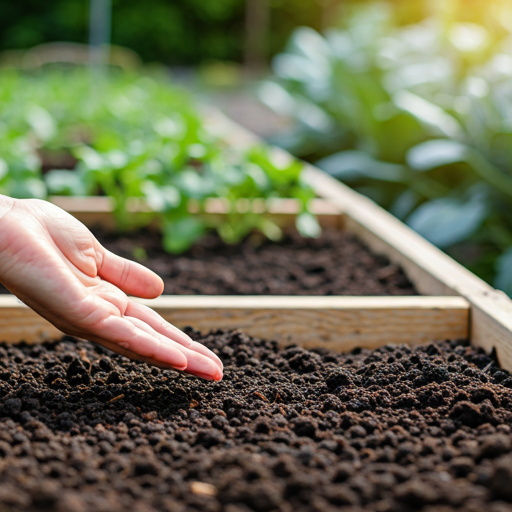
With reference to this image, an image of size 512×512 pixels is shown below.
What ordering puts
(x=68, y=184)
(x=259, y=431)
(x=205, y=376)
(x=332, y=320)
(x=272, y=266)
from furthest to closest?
(x=68, y=184)
(x=272, y=266)
(x=332, y=320)
(x=205, y=376)
(x=259, y=431)

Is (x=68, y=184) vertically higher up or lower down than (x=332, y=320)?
Answer: higher up

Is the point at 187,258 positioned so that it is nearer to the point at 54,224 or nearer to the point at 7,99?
the point at 54,224

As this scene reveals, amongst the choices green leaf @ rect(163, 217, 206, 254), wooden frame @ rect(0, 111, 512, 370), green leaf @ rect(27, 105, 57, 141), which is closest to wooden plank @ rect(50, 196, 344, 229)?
green leaf @ rect(163, 217, 206, 254)

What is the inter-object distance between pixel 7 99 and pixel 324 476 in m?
5.46

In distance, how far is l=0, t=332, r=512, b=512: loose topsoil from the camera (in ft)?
2.97

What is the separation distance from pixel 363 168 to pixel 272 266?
1.58m

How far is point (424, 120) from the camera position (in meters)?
3.01

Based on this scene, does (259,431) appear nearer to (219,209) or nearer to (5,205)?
(5,205)

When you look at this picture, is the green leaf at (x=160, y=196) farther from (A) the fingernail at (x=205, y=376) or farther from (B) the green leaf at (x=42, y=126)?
(B) the green leaf at (x=42, y=126)

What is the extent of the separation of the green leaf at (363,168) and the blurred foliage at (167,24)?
1707 cm

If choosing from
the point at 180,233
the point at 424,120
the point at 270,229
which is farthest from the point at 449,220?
the point at 180,233

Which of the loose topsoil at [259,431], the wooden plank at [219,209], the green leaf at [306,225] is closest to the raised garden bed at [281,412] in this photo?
the loose topsoil at [259,431]

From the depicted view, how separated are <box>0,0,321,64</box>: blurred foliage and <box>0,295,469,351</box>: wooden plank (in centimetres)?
1947

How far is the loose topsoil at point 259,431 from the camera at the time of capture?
907 millimetres
